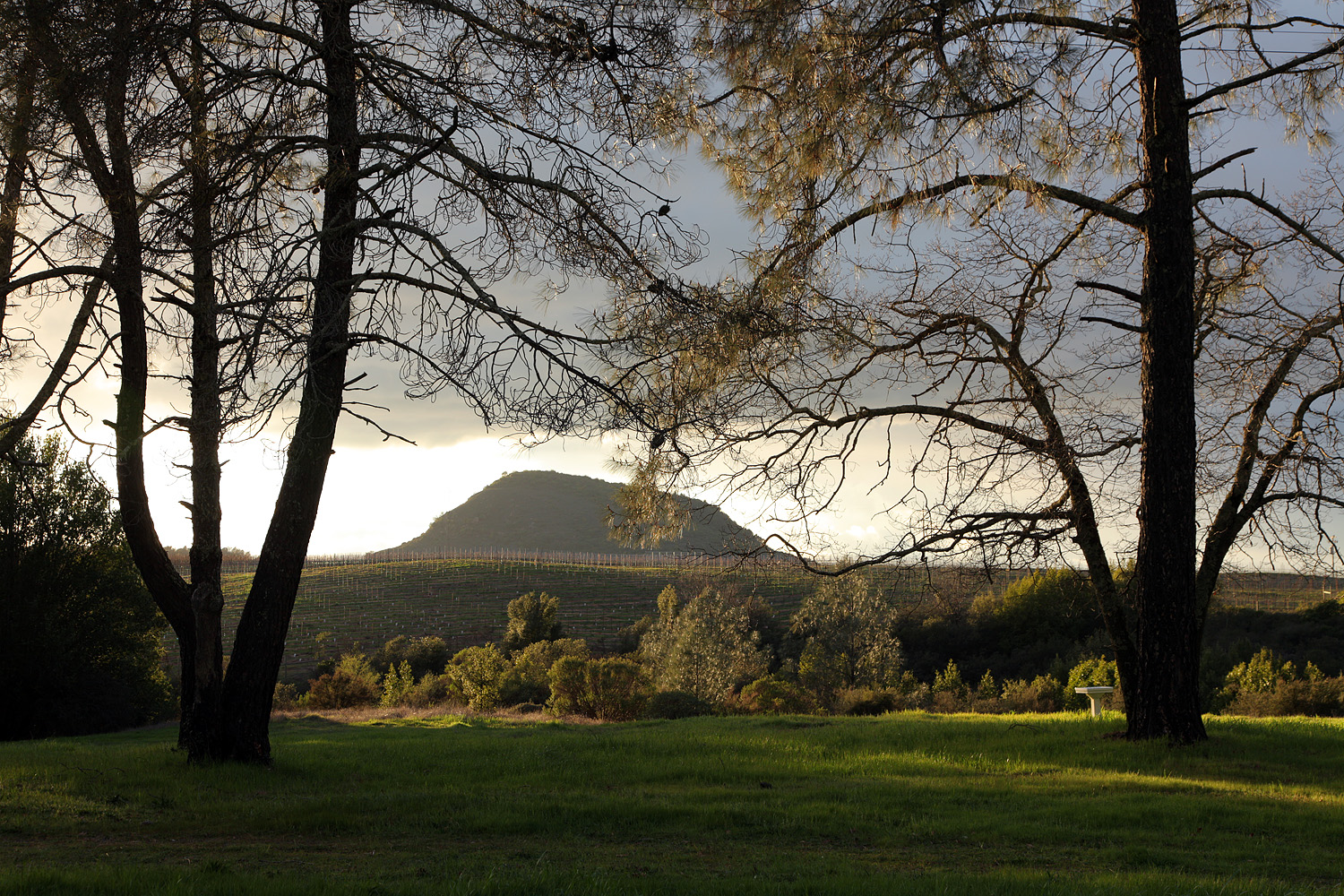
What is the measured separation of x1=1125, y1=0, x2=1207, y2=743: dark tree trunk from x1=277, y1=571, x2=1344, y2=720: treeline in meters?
11.4

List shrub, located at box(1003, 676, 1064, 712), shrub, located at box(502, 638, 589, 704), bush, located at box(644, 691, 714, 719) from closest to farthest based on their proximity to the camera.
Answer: bush, located at box(644, 691, 714, 719), shrub, located at box(1003, 676, 1064, 712), shrub, located at box(502, 638, 589, 704)

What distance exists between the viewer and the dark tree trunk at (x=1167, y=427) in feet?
30.9

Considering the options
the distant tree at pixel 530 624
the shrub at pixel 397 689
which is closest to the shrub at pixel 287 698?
the shrub at pixel 397 689

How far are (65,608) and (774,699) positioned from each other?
60.9ft

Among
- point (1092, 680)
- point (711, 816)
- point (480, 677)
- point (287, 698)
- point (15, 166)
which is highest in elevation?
point (15, 166)

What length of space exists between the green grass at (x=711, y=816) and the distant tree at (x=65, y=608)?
14273mm

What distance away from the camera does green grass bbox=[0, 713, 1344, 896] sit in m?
4.77

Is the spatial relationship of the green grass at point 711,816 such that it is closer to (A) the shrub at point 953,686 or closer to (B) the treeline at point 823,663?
(B) the treeline at point 823,663

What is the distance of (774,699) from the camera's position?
2334 centimetres

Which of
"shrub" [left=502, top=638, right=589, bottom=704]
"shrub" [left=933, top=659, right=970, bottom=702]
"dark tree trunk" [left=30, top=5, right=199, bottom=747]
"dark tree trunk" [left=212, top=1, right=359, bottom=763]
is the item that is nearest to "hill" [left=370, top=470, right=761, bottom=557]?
"shrub" [left=502, top=638, right=589, bottom=704]

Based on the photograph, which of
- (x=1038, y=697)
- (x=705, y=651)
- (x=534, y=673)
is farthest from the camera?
(x=705, y=651)

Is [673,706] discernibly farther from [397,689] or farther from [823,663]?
[397,689]

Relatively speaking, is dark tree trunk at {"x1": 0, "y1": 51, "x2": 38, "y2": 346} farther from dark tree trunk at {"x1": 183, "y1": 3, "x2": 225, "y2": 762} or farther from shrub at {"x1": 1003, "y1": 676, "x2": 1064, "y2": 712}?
shrub at {"x1": 1003, "y1": 676, "x2": 1064, "y2": 712}

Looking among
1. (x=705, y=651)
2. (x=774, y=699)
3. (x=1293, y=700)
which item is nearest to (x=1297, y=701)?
(x=1293, y=700)
